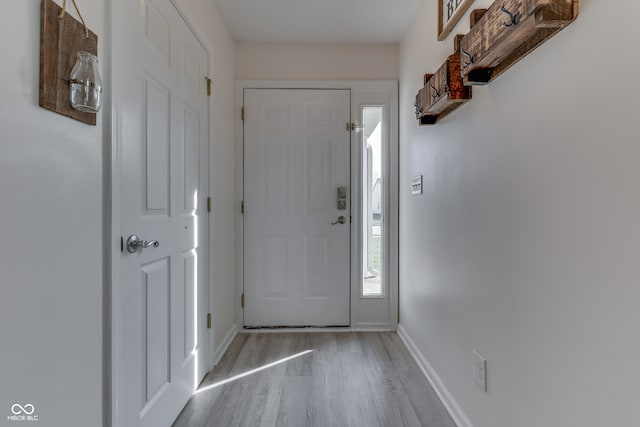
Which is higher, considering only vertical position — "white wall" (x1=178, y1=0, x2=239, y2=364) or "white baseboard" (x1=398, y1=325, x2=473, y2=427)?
"white wall" (x1=178, y1=0, x2=239, y2=364)

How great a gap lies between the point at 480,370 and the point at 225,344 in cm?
173

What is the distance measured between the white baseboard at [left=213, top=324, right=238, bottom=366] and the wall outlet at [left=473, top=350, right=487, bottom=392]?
156 cm

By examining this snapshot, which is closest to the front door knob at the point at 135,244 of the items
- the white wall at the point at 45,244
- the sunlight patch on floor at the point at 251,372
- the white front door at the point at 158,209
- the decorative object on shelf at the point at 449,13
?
the white front door at the point at 158,209

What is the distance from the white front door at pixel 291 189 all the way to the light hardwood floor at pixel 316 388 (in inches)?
17.4

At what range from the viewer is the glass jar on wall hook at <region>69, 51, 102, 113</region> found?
915 mm

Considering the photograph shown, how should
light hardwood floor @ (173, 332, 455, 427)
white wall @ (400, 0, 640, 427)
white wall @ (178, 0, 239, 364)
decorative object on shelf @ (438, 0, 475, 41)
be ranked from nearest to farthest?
white wall @ (400, 0, 640, 427), decorative object on shelf @ (438, 0, 475, 41), light hardwood floor @ (173, 332, 455, 427), white wall @ (178, 0, 239, 364)

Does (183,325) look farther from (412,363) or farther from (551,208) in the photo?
(551,208)

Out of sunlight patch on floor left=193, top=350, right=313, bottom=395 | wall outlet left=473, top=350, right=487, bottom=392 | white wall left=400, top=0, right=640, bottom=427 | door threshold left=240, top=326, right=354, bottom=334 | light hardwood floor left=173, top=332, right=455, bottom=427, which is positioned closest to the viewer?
white wall left=400, top=0, right=640, bottom=427

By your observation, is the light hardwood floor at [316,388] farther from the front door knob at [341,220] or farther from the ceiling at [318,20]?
the ceiling at [318,20]

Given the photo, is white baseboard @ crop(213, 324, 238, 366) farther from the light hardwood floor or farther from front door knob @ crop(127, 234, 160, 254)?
front door knob @ crop(127, 234, 160, 254)

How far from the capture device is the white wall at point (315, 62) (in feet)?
9.18

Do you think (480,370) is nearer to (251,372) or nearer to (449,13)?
(251,372)

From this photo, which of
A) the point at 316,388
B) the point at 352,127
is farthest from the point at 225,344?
the point at 352,127

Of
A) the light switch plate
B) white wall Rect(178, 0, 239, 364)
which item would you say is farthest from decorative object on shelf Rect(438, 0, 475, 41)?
white wall Rect(178, 0, 239, 364)
